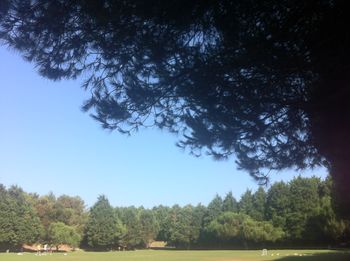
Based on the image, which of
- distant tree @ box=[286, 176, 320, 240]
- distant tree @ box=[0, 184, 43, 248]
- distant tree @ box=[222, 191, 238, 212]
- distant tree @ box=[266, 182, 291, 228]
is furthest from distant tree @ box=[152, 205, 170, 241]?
distant tree @ box=[286, 176, 320, 240]

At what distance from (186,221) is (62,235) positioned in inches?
692

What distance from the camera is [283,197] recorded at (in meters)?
59.8

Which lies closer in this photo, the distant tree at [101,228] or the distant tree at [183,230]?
the distant tree at [101,228]

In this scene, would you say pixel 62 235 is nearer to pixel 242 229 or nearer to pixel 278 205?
pixel 242 229

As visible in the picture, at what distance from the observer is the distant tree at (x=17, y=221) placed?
61094 millimetres

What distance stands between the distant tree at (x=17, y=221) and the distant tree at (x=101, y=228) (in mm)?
6838

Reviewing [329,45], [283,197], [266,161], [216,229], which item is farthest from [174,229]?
[329,45]

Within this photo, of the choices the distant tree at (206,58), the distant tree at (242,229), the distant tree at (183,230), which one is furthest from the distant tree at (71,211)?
the distant tree at (206,58)

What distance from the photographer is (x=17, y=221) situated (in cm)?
6191

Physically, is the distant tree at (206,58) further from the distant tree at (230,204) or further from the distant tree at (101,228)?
the distant tree at (230,204)

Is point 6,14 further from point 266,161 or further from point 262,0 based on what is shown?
point 266,161

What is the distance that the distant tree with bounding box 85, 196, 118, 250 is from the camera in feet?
219

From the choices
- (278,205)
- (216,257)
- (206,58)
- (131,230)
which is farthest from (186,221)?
(206,58)

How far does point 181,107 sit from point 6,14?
118 inches
